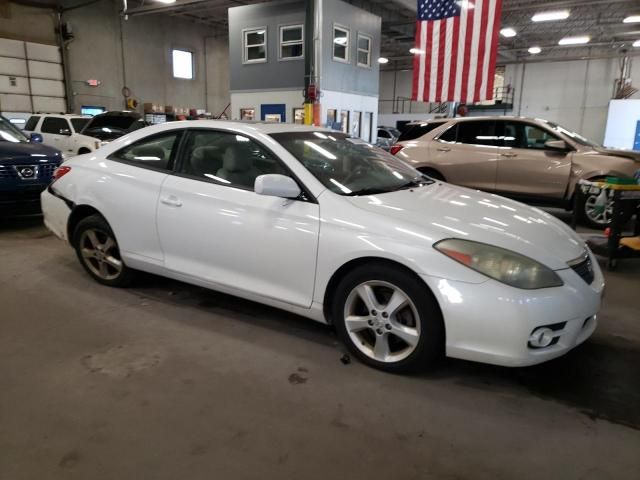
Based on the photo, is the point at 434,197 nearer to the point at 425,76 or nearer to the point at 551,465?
the point at 551,465

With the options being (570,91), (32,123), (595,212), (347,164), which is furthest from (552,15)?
(347,164)

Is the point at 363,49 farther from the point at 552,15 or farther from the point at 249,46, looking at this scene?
the point at 552,15

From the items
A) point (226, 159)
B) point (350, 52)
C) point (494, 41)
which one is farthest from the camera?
point (350, 52)

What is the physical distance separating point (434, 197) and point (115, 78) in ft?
65.8

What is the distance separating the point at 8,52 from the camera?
1612 cm

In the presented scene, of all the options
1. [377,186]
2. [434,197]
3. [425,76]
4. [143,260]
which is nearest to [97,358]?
[143,260]

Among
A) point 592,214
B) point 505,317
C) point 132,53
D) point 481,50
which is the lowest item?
point 592,214

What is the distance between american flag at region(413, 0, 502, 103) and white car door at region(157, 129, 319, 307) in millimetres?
8166

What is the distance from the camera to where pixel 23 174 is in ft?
20.8

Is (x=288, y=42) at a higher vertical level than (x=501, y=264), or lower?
higher

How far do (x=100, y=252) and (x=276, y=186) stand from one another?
206 cm

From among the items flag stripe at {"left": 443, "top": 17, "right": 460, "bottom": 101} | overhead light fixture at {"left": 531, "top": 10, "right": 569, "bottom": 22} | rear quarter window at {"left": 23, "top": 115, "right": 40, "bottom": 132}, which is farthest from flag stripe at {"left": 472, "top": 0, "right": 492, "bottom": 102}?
rear quarter window at {"left": 23, "top": 115, "right": 40, "bottom": 132}

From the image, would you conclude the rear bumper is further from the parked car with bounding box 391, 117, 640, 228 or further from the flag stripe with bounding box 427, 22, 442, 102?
the flag stripe with bounding box 427, 22, 442, 102

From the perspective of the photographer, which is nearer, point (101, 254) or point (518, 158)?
point (101, 254)
